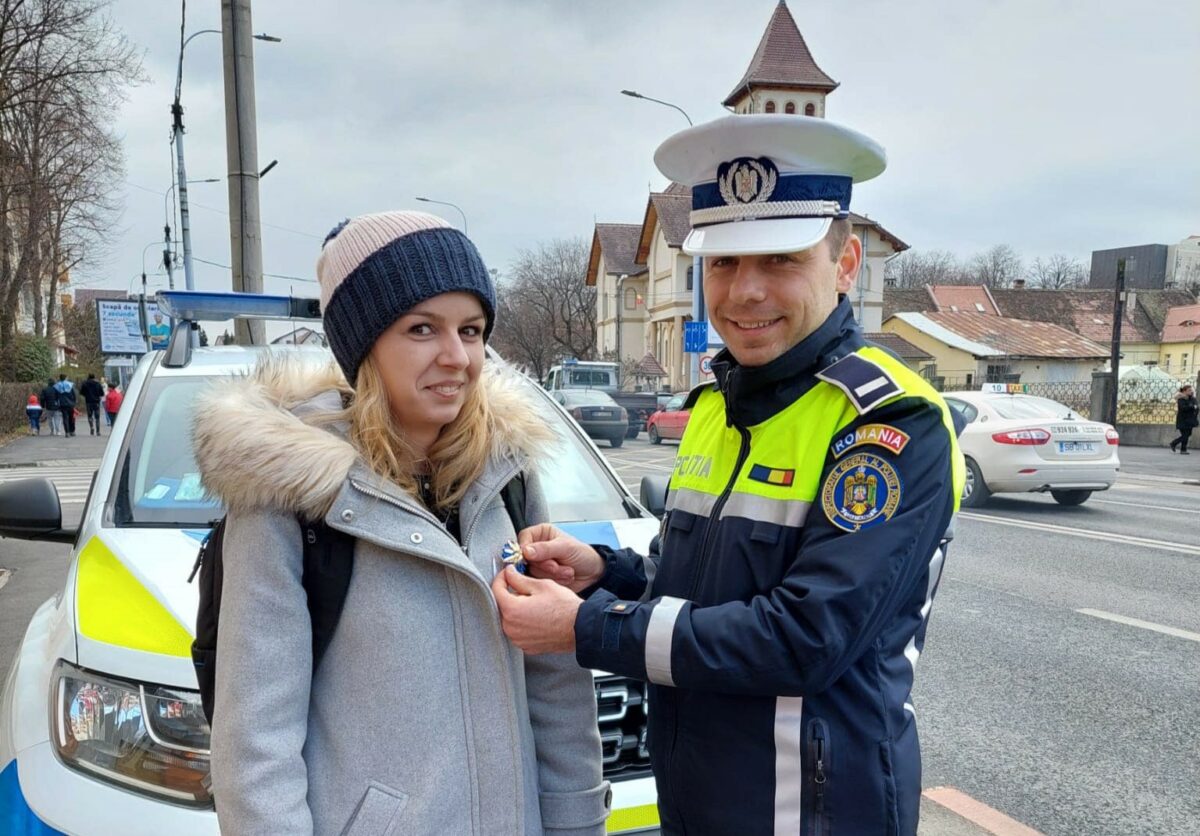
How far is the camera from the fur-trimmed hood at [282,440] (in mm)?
1222

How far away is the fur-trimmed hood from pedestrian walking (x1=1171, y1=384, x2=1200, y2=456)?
75.5 ft

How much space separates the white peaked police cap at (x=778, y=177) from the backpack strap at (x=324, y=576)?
847mm

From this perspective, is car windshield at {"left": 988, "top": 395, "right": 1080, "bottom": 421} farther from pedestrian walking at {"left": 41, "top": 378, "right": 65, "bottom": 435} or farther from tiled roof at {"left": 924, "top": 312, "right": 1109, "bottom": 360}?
tiled roof at {"left": 924, "top": 312, "right": 1109, "bottom": 360}

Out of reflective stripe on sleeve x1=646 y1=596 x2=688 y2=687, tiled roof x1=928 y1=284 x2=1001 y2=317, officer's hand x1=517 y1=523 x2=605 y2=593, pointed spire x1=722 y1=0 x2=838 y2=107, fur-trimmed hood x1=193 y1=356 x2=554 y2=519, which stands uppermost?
pointed spire x1=722 y1=0 x2=838 y2=107

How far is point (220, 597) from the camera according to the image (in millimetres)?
1301

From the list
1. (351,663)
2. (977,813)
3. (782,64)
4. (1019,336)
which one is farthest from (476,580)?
(1019,336)

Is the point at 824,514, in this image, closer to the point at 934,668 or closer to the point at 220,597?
the point at 220,597

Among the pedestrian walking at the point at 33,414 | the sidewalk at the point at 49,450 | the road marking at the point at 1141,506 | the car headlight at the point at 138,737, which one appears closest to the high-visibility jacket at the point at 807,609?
the car headlight at the point at 138,737

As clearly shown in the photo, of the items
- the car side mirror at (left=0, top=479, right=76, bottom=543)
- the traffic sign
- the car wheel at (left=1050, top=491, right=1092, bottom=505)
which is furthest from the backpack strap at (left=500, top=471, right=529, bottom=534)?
the traffic sign

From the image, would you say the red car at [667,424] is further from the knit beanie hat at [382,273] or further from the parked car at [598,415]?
the knit beanie hat at [382,273]

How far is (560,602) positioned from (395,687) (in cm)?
30

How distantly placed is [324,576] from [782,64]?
154 ft

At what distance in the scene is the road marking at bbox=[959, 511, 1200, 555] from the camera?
7.97 metres

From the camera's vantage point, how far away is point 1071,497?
1080 cm
